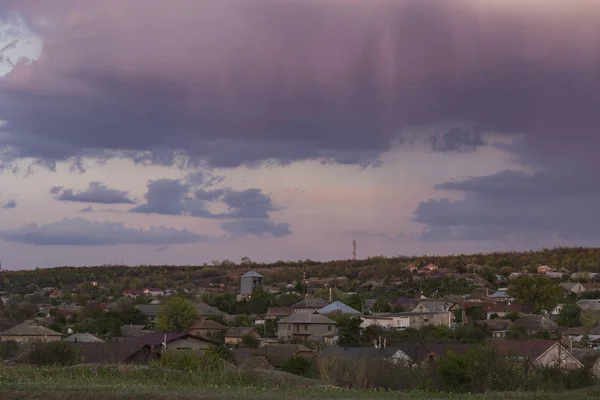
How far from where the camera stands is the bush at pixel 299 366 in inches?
2051

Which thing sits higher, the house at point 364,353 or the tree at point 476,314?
the tree at point 476,314

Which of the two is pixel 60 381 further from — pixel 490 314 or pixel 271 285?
pixel 271 285

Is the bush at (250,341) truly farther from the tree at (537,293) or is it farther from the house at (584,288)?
the house at (584,288)

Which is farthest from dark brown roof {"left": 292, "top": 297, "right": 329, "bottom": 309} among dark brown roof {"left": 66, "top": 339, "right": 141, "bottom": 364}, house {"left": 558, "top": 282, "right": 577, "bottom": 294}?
dark brown roof {"left": 66, "top": 339, "right": 141, "bottom": 364}

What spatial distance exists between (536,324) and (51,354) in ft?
157

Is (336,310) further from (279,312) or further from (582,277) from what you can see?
(582,277)

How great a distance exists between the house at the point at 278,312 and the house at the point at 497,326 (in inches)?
907

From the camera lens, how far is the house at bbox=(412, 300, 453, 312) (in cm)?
9724

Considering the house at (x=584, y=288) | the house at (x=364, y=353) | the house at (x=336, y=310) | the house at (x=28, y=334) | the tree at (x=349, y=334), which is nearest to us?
the house at (x=364, y=353)

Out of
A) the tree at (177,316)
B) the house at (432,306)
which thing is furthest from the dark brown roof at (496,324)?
the tree at (177,316)

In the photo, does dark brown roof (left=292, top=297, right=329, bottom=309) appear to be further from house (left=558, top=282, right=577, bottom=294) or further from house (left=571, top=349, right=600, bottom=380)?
house (left=571, top=349, right=600, bottom=380)

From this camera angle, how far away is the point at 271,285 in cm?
16025

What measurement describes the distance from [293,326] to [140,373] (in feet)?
169

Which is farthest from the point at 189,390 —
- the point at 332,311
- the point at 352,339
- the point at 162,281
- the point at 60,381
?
the point at 162,281
